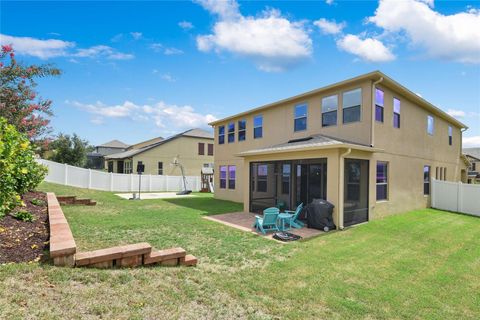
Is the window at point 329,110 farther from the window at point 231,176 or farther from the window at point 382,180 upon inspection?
the window at point 231,176

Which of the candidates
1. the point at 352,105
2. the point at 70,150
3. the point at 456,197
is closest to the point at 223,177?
the point at 352,105

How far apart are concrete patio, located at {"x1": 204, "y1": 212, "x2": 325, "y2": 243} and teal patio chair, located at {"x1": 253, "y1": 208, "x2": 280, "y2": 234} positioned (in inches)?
9.2

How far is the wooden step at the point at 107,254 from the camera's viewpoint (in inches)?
146

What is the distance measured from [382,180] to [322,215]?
3.94 metres

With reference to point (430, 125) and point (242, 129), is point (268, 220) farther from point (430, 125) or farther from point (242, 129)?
point (430, 125)

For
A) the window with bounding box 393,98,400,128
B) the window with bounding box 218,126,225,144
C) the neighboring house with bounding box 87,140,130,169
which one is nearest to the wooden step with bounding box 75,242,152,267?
the window with bounding box 393,98,400,128

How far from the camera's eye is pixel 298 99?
12789 millimetres

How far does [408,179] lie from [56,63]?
1414 centimetres

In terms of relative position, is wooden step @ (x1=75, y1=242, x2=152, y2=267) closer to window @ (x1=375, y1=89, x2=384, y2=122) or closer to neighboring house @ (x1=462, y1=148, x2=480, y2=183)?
window @ (x1=375, y1=89, x2=384, y2=122)

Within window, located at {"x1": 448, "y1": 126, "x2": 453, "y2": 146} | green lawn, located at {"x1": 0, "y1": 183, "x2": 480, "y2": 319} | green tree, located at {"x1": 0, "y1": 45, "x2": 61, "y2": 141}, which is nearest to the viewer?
green lawn, located at {"x1": 0, "y1": 183, "x2": 480, "y2": 319}

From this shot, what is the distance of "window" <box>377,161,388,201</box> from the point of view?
10688mm

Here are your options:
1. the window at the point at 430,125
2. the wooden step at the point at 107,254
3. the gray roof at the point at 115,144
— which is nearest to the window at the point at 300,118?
the window at the point at 430,125

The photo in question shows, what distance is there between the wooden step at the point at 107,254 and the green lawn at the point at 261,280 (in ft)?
0.63

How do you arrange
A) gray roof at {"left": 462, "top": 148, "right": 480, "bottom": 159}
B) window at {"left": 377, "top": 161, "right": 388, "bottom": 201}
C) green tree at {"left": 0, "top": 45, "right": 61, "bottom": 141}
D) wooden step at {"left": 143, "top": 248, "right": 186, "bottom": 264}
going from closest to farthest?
wooden step at {"left": 143, "top": 248, "right": 186, "bottom": 264} → green tree at {"left": 0, "top": 45, "right": 61, "bottom": 141} → window at {"left": 377, "top": 161, "right": 388, "bottom": 201} → gray roof at {"left": 462, "top": 148, "right": 480, "bottom": 159}
